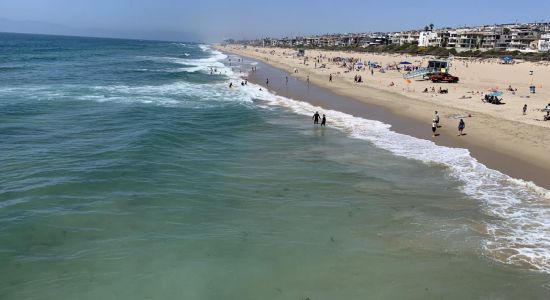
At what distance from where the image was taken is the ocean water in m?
9.93

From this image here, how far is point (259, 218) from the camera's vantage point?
13.1m

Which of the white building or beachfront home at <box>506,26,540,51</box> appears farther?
the white building

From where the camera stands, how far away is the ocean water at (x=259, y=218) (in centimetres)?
993

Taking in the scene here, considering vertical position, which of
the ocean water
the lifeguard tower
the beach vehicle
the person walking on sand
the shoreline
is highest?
the lifeguard tower

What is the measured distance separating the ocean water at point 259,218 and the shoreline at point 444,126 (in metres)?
1.29

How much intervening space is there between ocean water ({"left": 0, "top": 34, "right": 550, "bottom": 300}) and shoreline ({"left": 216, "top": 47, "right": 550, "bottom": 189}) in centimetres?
129

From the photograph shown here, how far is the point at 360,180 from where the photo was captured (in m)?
16.7

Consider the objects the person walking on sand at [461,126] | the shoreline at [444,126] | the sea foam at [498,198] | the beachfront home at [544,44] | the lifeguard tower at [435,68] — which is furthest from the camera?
the beachfront home at [544,44]

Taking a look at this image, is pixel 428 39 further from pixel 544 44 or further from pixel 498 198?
pixel 498 198

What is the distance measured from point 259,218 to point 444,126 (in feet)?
57.2

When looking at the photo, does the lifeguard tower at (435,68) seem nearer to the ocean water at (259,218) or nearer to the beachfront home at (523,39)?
the ocean water at (259,218)

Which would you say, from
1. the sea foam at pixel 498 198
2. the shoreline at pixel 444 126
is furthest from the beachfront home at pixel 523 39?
the sea foam at pixel 498 198

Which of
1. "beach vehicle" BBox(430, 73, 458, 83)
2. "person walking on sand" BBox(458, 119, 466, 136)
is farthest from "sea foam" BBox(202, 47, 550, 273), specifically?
"beach vehicle" BBox(430, 73, 458, 83)

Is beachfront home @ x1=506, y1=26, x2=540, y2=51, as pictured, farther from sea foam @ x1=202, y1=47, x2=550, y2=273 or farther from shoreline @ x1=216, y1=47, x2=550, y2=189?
sea foam @ x1=202, y1=47, x2=550, y2=273
